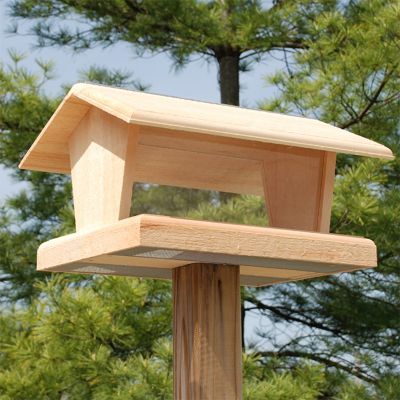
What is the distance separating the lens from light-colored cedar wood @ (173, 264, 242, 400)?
162 cm

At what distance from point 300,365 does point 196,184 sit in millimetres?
2257

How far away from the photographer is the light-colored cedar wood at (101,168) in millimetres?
1543

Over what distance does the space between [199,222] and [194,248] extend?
0.16ft

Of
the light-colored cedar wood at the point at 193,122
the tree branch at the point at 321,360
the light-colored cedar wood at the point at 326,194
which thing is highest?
the light-colored cedar wood at the point at 193,122

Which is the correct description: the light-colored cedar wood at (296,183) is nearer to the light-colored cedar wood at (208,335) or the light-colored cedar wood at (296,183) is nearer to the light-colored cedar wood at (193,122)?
the light-colored cedar wood at (193,122)

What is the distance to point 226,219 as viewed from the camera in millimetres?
3449

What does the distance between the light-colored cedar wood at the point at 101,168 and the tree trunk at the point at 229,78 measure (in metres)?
2.70

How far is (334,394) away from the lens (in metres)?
4.07

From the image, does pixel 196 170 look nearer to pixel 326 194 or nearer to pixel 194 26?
pixel 326 194

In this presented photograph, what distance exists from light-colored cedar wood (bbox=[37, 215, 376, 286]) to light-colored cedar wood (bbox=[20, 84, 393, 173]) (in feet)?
0.54

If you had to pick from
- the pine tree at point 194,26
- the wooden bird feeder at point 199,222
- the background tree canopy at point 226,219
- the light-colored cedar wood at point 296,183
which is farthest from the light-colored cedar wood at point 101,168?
the pine tree at point 194,26

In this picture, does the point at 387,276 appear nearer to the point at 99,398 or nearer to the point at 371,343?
the point at 371,343

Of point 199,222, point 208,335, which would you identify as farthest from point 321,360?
point 199,222

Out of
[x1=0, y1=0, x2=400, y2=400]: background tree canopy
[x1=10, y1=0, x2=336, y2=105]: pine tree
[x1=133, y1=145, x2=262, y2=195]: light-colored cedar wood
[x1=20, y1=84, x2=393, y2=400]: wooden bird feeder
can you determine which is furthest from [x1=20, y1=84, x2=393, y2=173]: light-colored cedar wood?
[x1=10, y1=0, x2=336, y2=105]: pine tree
